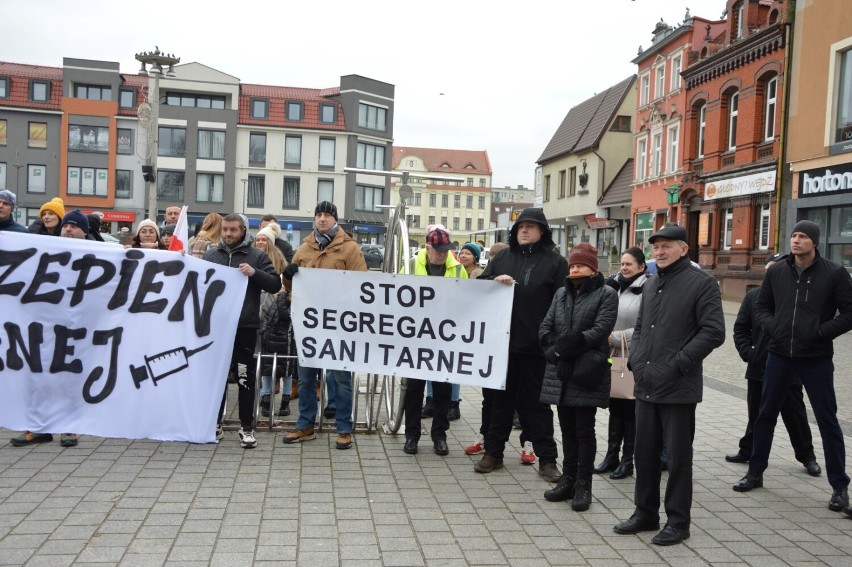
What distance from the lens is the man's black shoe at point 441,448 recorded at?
700 centimetres

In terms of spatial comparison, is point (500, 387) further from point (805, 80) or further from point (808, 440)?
point (805, 80)

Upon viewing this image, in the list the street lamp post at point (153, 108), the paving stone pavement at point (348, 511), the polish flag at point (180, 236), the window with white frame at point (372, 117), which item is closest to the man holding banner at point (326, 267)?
the paving stone pavement at point (348, 511)

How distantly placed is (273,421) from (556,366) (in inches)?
125

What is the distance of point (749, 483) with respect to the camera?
20.2 ft

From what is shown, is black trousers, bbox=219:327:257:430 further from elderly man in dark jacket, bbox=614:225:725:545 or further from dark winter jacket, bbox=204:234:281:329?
elderly man in dark jacket, bbox=614:225:725:545

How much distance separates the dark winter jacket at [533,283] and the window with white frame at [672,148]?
30.3 metres

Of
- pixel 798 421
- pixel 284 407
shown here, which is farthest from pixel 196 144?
pixel 798 421

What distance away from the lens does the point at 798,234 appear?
228 inches

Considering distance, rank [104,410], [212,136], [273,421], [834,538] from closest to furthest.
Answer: [834,538] → [104,410] → [273,421] → [212,136]

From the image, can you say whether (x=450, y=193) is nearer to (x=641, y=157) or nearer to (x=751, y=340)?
(x=641, y=157)

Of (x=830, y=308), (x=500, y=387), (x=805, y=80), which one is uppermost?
(x=805, y=80)

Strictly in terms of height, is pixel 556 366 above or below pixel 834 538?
above

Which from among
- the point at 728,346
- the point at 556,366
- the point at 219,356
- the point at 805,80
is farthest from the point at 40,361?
the point at 805,80

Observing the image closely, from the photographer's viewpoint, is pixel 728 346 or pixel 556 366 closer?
pixel 556 366
